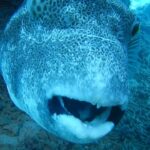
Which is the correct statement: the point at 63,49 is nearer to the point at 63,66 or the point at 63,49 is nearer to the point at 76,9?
the point at 63,66

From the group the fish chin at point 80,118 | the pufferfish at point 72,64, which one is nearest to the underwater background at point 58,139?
the pufferfish at point 72,64

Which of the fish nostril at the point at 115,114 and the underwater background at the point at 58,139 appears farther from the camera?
the underwater background at the point at 58,139

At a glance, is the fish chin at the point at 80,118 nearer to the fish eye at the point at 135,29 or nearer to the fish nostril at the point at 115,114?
the fish nostril at the point at 115,114

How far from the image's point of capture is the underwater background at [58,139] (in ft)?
10.3

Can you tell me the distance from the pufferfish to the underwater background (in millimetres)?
799

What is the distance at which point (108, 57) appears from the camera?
187cm

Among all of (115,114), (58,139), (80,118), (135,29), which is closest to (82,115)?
(80,118)

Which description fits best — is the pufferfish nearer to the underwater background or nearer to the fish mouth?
the fish mouth

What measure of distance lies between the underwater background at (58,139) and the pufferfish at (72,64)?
80cm

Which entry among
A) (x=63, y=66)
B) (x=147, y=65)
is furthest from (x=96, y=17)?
(x=147, y=65)

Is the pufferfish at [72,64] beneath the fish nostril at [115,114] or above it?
above

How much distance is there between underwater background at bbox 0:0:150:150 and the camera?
10.3 feet

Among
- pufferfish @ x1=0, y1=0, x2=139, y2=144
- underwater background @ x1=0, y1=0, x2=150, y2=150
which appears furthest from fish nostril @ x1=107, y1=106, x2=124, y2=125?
underwater background @ x1=0, y1=0, x2=150, y2=150

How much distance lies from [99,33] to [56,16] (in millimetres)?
389
